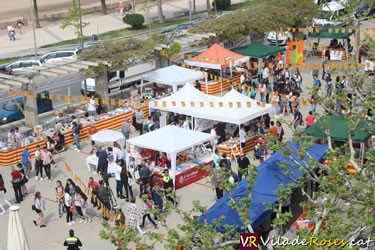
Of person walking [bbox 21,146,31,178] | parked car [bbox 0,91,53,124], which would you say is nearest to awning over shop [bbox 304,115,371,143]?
person walking [bbox 21,146,31,178]

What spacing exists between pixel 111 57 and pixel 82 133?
178 inches

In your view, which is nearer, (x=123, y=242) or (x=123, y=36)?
(x=123, y=242)

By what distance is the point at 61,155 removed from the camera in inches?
1053

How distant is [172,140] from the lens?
75.4 ft

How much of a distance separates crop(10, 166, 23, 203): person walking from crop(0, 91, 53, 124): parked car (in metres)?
8.94

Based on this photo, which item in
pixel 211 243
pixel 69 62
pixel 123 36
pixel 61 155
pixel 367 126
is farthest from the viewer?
pixel 123 36

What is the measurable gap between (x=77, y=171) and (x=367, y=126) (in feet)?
36.2

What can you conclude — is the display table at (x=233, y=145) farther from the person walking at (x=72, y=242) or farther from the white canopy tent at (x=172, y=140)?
the person walking at (x=72, y=242)

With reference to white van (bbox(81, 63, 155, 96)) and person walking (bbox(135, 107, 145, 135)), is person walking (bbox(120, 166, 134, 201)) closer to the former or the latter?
person walking (bbox(135, 107, 145, 135))

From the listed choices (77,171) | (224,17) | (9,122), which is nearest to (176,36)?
(224,17)

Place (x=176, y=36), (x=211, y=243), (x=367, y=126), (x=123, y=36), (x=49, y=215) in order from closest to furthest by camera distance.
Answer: (x=211, y=243) → (x=367, y=126) → (x=49, y=215) → (x=176, y=36) → (x=123, y=36)

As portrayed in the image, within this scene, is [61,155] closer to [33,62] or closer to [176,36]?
[176,36]

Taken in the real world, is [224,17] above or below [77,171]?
above

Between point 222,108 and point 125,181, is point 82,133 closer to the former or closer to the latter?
point 222,108
